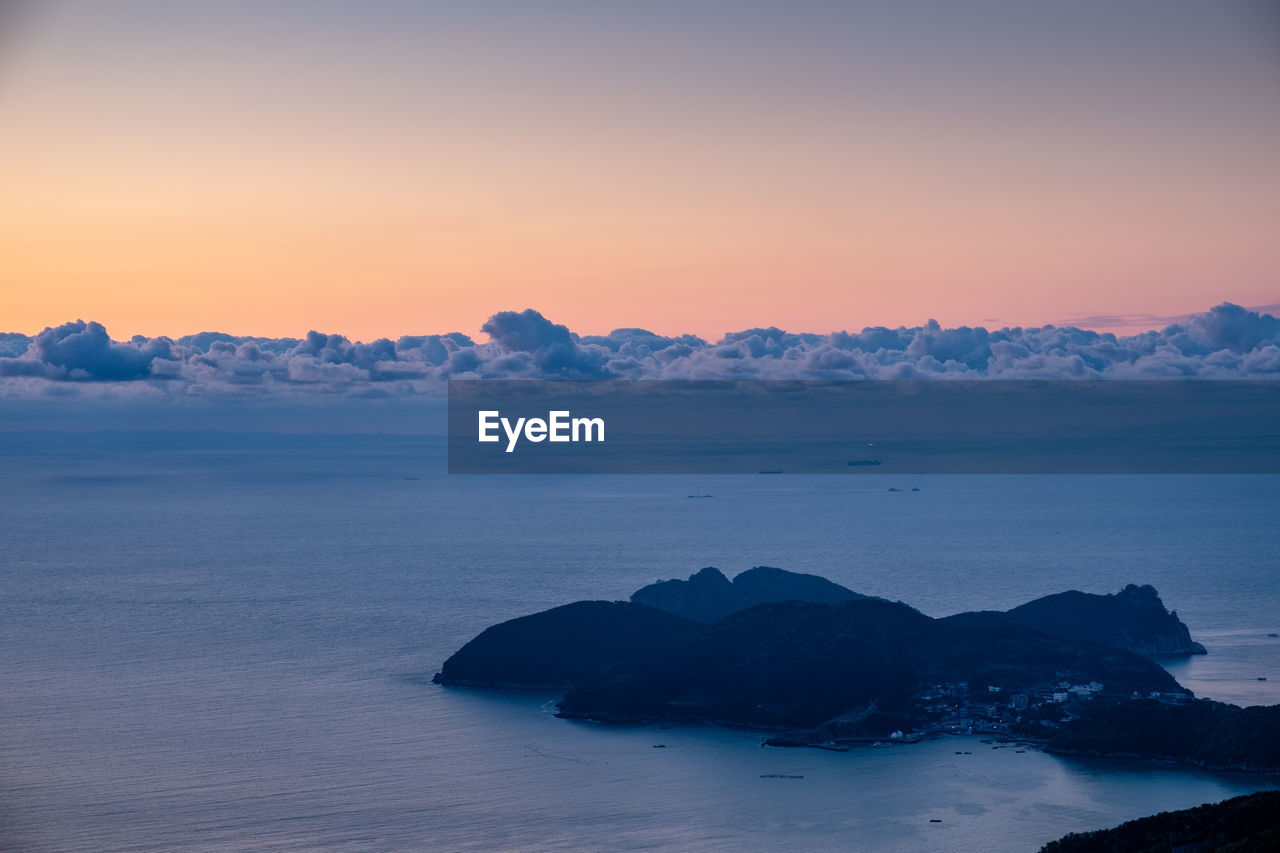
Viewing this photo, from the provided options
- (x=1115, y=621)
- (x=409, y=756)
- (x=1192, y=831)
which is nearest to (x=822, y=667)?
(x=409, y=756)

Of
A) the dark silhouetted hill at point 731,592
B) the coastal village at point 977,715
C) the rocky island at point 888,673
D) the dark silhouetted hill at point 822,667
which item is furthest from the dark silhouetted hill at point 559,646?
the coastal village at point 977,715

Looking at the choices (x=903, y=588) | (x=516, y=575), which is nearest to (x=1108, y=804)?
(x=903, y=588)

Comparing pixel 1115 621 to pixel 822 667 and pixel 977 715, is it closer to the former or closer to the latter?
pixel 977 715

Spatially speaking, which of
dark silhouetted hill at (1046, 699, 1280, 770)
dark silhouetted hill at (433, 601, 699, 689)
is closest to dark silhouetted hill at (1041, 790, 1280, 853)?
dark silhouetted hill at (1046, 699, 1280, 770)

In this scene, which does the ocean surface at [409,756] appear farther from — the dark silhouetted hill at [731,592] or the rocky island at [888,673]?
the dark silhouetted hill at [731,592]

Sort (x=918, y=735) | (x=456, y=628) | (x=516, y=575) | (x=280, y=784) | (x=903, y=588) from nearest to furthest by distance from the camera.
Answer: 1. (x=280, y=784)
2. (x=918, y=735)
3. (x=456, y=628)
4. (x=903, y=588)
5. (x=516, y=575)

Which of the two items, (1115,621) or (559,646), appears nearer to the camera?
(559,646)

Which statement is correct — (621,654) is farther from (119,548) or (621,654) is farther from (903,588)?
(119,548)

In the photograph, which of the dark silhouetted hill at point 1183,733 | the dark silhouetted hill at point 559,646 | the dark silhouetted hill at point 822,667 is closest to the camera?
the dark silhouetted hill at point 1183,733
